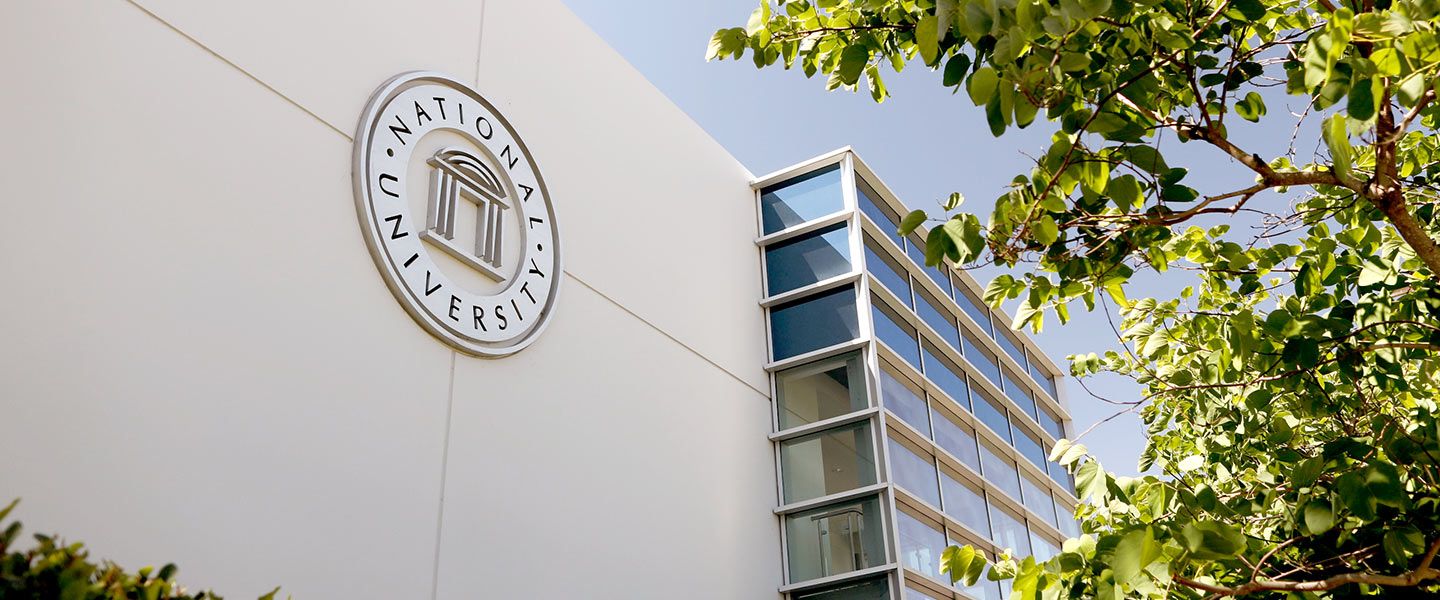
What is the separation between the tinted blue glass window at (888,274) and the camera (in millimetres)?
8688

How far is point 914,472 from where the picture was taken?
318 inches

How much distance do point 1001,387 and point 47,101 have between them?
8.95 m

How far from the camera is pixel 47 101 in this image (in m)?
3.89

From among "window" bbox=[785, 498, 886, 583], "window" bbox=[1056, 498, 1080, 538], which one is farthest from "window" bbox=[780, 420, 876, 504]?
"window" bbox=[1056, 498, 1080, 538]

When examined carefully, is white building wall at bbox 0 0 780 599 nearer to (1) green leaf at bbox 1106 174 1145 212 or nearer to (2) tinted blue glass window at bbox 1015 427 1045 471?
(1) green leaf at bbox 1106 174 1145 212

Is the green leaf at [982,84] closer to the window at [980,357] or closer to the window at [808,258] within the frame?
the window at [808,258]

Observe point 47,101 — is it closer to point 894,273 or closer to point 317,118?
point 317,118

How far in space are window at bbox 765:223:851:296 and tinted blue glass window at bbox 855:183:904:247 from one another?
35 cm

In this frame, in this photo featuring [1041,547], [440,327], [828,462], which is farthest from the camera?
[1041,547]

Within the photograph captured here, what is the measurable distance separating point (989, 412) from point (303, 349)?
286 inches

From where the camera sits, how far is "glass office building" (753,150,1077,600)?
24.5 feet

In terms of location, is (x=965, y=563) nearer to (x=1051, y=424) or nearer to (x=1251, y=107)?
(x=1251, y=107)

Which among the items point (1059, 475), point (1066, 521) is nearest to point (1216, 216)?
point (1066, 521)

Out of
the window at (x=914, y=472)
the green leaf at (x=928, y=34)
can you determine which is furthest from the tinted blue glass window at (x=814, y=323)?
the green leaf at (x=928, y=34)
